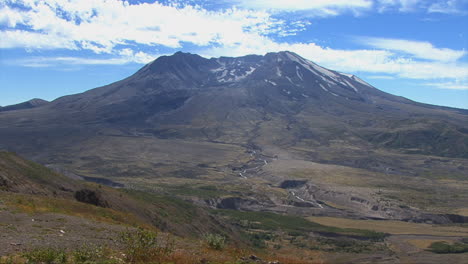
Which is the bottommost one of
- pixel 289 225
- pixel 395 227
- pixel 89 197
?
pixel 395 227

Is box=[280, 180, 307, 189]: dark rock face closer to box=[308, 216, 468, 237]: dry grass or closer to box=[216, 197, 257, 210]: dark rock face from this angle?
box=[216, 197, 257, 210]: dark rock face

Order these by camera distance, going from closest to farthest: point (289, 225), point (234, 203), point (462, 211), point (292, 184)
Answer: point (289, 225), point (462, 211), point (234, 203), point (292, 184)

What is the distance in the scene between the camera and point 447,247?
58469 mm

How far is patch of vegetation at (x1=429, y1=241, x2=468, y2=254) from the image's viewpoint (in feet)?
186

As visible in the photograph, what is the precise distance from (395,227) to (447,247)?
17.4 m

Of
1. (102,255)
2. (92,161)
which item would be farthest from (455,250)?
(92,161)

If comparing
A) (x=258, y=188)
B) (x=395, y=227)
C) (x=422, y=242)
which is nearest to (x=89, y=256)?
(x=422, y=242)

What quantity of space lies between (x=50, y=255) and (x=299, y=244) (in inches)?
1899

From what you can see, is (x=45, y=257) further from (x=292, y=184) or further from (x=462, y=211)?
(x=292, y=184)

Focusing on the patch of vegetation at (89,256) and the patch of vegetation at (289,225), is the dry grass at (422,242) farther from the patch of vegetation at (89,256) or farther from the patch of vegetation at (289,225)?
the patch of vegetation at (89,256)

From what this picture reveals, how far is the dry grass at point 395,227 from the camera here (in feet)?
233

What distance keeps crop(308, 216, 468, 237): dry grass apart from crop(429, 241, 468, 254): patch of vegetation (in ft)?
27.6

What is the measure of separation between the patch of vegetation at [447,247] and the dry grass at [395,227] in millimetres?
8411

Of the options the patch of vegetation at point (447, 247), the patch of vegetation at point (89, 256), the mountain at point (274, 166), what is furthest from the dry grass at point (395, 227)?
the patch of vegetation at point (89, 256)
